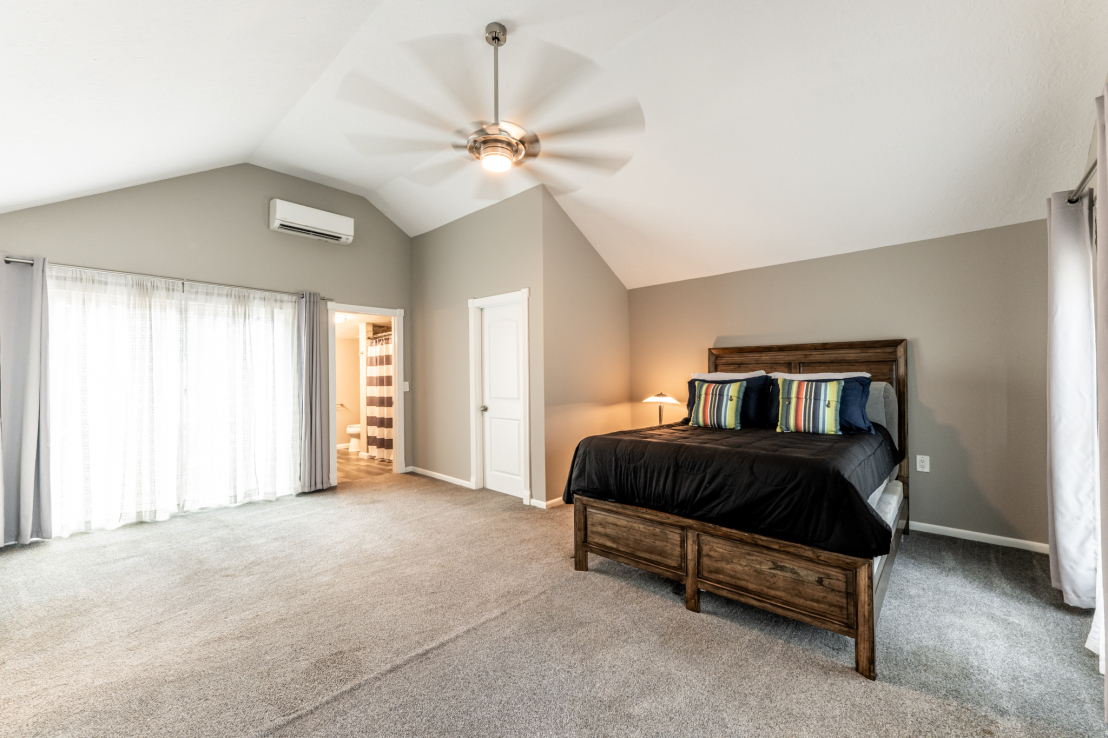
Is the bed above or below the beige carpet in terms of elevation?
above

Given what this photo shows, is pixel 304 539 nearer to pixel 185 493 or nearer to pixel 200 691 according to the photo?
pixel 185 493

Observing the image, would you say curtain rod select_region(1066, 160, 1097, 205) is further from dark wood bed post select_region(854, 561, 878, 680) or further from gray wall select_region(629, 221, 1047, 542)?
dark wood bed post select_region(854, 561, 878, 680)

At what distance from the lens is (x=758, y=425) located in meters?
3.62

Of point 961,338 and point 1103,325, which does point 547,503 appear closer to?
point 961,338

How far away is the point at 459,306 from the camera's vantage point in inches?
201

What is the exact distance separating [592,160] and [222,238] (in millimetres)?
3247

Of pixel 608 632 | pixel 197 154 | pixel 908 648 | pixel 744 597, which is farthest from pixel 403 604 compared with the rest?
pixel 197 154

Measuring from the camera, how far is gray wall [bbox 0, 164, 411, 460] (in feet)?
11.7

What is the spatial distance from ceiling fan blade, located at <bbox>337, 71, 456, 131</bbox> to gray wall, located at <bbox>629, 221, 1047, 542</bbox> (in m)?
3.01

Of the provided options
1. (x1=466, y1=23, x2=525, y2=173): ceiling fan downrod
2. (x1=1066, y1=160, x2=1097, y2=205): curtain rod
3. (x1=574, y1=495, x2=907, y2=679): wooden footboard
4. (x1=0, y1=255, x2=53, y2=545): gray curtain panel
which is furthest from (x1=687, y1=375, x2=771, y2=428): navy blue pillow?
(x1=0, y1=255, x2=53, y2=545): gray curtain panel

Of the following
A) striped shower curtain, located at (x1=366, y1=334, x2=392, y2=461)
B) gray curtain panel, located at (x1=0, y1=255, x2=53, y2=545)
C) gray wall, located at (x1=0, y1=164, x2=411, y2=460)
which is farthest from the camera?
striped shower curtain, located at (x1=366, y1=334, x2=392, y2=461)

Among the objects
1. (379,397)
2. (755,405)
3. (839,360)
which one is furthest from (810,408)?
(379,397)

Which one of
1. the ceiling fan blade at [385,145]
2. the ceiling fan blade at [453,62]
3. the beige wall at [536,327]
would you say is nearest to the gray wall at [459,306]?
the beige wall at [536,327]

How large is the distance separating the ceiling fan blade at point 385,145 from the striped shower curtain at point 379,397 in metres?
2.65
